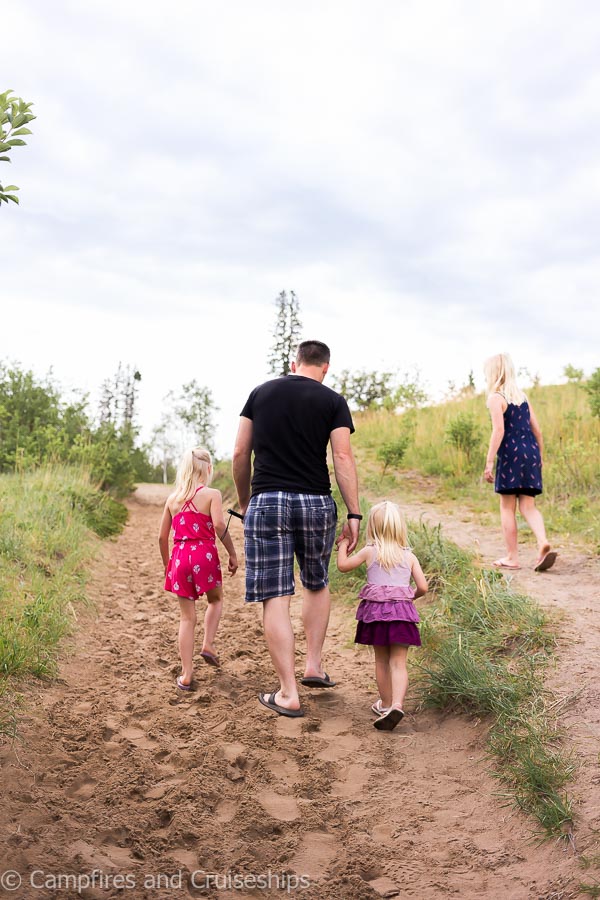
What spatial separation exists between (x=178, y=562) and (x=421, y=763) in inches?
88.7

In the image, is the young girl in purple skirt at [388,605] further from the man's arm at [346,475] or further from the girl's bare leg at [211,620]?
the girl's bare leg at [211,620]

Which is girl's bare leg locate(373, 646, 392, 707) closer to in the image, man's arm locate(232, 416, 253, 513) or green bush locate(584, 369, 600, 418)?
man's arm locate(232, 416, 253, 513)

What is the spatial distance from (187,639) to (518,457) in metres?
3.88

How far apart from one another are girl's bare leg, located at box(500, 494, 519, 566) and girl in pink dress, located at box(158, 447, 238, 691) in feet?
10.1

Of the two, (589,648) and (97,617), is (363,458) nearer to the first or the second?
(97,617)

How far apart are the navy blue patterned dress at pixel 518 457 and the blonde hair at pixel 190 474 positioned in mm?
3222

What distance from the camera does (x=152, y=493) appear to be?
22547 millimetres

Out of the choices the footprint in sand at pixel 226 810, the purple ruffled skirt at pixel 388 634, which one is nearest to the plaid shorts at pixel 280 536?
the purple ruffled skirt at pixel 388 634

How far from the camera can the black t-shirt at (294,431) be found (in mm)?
5086

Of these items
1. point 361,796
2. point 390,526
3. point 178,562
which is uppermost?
point 390,526

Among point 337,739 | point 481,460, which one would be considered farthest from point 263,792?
point 481,460

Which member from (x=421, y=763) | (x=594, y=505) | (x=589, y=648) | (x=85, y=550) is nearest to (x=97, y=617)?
(x=85, y=550)

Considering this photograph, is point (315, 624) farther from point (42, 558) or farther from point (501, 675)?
point (42, 558)

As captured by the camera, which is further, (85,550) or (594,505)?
(594,505)
